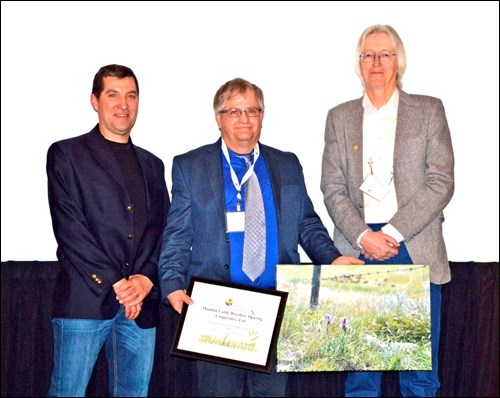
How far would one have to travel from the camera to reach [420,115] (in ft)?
12.0

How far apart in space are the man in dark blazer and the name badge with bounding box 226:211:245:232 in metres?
0.37

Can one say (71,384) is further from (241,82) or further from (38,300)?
(241,82)

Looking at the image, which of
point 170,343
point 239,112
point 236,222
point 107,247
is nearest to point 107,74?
point 239,112

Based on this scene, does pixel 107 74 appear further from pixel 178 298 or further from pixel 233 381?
pixel 233 381

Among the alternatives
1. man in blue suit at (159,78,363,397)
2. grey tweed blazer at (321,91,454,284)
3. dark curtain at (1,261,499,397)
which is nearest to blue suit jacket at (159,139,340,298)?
man in blue suit at (159,78,363,397)

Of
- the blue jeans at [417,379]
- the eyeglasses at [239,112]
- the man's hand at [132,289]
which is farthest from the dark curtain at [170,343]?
the eyeglasses at [239,112]

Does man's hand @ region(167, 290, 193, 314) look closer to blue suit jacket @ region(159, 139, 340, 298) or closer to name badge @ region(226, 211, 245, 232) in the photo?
blue suit jacket @ region(159, 139, 340, 298)

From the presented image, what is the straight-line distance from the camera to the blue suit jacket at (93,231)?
3.30 metres

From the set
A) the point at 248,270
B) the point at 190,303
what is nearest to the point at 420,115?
the point at 248,270

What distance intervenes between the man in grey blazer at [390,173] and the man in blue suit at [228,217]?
0.27 m

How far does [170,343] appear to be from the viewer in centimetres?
435

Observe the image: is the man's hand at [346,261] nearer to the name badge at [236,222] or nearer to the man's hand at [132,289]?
the name badge at [236,222]

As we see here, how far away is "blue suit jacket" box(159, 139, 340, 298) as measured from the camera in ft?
10.9

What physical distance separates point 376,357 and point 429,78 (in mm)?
1930
